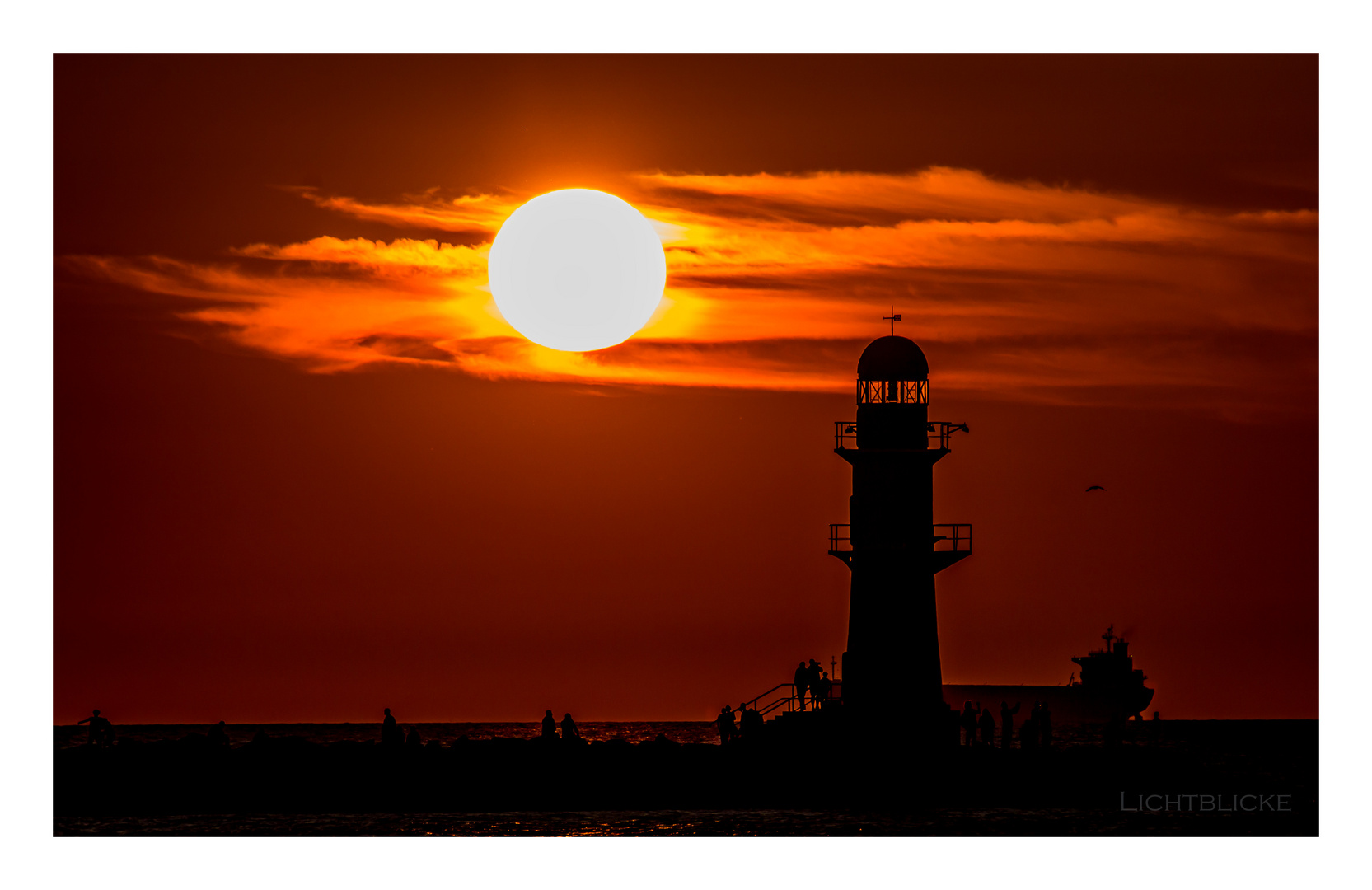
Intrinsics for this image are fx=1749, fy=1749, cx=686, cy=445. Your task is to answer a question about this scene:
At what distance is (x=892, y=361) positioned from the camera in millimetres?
38969

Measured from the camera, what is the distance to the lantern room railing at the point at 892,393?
127ft

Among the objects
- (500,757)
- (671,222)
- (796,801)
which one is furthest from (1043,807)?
(671,222)

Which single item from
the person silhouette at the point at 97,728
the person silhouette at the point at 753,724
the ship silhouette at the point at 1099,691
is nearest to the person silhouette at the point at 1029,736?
the person silhouette at the point at 753,724

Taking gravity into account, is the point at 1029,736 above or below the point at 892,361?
below

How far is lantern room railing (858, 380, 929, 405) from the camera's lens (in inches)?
1527

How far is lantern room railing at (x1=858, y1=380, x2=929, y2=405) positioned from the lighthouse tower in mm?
273

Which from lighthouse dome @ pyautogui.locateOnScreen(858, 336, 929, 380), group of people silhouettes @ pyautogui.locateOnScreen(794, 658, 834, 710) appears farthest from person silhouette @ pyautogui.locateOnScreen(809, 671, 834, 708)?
lighthouse dome @ pyautogui.locateOnScreen(858, 336, 929, 380)

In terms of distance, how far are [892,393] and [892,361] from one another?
0.75 m

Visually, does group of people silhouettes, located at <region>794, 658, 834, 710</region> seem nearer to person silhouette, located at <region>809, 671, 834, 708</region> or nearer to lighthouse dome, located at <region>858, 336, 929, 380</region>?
person silhouette, located at <region>809, 671, 834, 708</region>

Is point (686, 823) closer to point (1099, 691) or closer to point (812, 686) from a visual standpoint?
point (812, 686)

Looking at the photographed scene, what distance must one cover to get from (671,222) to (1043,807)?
14.9m

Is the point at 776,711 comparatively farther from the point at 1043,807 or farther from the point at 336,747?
the point at 336,747

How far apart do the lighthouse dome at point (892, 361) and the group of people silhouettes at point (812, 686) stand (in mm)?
6765

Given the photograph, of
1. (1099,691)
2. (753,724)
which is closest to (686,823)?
(753,724)
